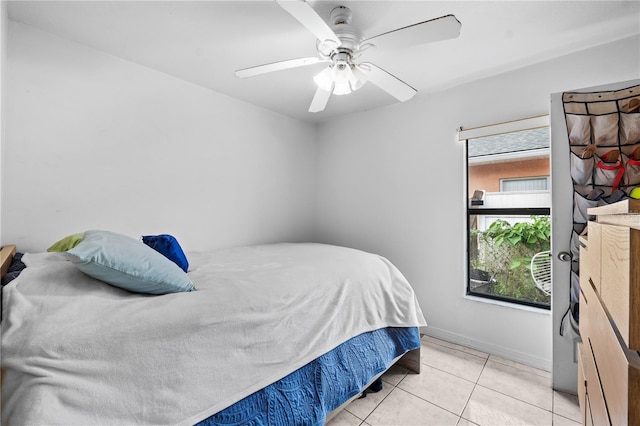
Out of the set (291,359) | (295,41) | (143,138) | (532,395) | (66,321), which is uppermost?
(295,41)

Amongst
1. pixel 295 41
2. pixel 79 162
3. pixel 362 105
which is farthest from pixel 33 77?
pixel 362 105

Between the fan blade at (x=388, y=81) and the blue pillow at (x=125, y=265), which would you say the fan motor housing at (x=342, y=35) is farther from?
the blue pillow at (x=125, y=265)

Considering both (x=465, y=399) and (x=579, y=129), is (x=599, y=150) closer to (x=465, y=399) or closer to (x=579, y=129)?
(x=579, y=129)

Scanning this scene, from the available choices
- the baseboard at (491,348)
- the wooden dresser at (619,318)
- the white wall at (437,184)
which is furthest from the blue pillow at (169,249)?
the baseboard at (491,348)

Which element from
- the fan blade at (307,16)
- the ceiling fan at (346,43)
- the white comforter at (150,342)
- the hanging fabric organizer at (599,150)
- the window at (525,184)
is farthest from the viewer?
the window at (525,184)

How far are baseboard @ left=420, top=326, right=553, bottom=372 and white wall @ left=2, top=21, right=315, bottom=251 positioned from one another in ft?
6.54

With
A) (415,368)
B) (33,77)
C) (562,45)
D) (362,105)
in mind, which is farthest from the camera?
(362,105)

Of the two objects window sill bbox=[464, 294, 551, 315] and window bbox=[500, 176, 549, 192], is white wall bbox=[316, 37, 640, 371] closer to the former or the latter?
window sill bbox=[464, 294, 551, 315]

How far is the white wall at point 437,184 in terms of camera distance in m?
2.22

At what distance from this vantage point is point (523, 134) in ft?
8.03

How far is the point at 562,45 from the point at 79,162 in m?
3.53

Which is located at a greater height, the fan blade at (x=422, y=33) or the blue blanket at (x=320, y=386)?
the fan blade at (x=422, y=33)

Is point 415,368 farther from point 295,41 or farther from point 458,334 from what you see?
point 295,41

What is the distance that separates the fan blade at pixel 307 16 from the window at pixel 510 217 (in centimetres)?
175
